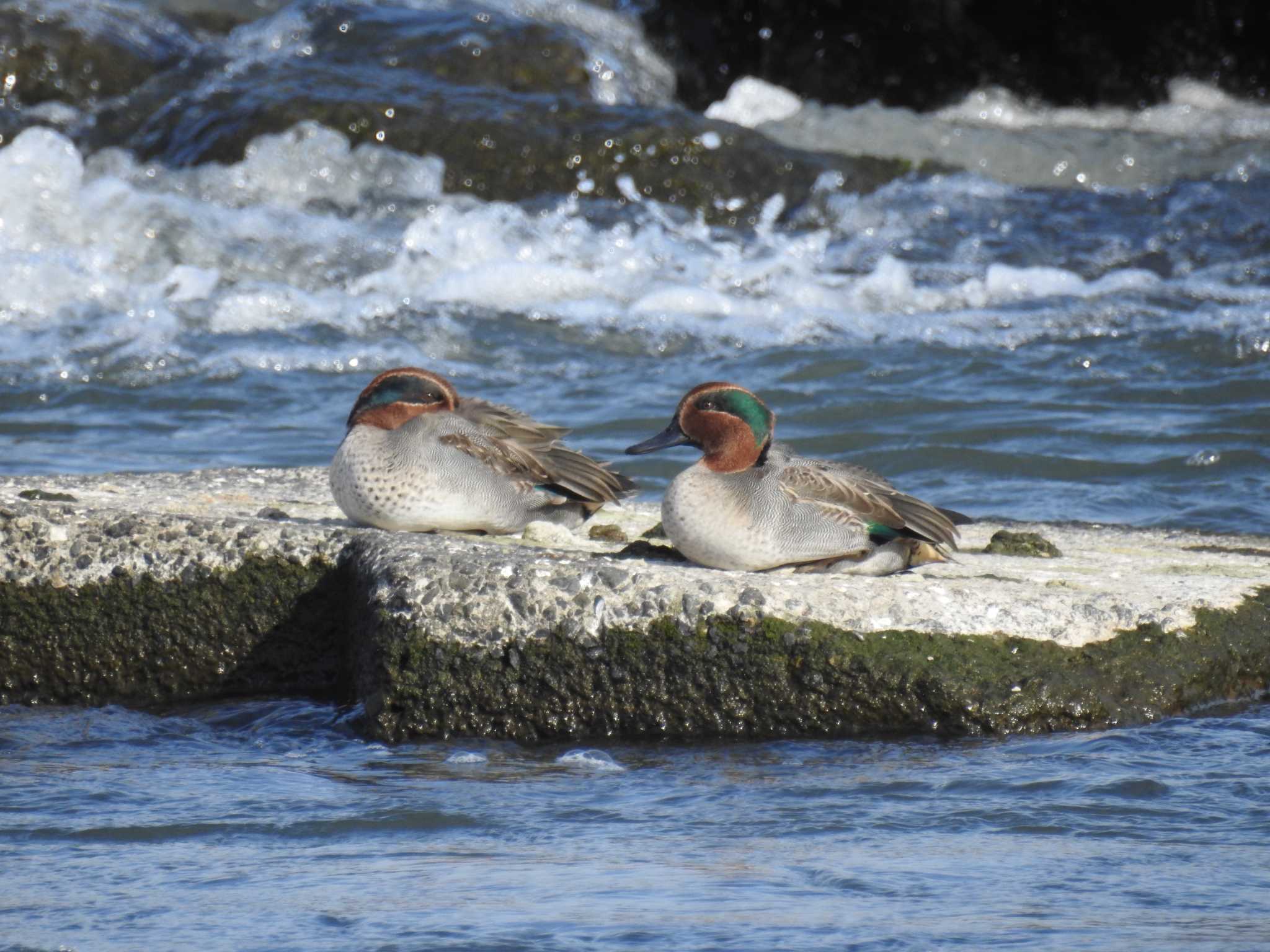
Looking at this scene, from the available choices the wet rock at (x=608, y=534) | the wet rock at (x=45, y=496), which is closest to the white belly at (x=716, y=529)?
the wet rock at (x=608, y=534)

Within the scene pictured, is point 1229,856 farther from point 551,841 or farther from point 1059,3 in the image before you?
point 1059,3

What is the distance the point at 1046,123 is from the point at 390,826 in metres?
13.0

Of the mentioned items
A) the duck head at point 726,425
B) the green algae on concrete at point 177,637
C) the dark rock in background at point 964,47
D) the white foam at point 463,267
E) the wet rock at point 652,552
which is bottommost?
the green algae on concrete at point 177,637

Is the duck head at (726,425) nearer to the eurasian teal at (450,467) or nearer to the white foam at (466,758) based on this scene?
the eurasian teal at (450,467)

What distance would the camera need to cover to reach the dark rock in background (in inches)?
639

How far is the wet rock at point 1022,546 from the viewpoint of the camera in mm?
5414

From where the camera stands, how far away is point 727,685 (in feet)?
14.1

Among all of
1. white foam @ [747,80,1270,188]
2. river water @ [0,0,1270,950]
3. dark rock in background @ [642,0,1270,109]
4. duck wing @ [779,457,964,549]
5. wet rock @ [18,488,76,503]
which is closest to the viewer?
river water @ [0,0,1270,950]

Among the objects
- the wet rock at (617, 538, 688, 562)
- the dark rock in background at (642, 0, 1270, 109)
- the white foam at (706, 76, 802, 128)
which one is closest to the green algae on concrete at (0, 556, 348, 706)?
the wet rock at (617, 538, 688, 562)

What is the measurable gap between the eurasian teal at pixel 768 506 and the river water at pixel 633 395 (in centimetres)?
67

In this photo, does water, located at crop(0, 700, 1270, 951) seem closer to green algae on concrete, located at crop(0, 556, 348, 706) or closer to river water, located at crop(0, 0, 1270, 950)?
river water, located at crop(0, 0, 1270, 950)

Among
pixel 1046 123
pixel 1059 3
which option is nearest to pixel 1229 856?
pixel 1046 123

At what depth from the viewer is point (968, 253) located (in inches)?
478

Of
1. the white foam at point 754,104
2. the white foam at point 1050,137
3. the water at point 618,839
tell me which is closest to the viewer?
the water at point 618,839
